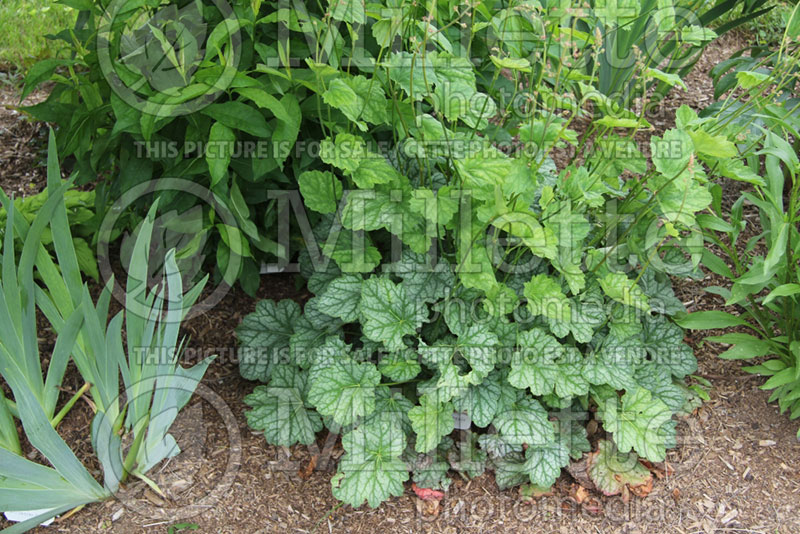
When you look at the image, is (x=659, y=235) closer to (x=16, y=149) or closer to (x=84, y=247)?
(x=84, y=247)

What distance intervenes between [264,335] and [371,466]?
0.57 m

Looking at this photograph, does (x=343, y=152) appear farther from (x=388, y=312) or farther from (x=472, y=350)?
(x=472, y=350)

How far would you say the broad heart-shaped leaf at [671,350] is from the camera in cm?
225

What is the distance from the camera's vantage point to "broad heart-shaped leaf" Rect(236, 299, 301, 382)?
88.1 inches

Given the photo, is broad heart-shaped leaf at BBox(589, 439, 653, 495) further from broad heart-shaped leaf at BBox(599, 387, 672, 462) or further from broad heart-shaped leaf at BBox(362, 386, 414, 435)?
broad heart-shaped leaf at BBox(362, 386, 414, 435)

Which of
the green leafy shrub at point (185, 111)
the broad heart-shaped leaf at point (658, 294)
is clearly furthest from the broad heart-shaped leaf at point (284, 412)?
the broad heart-shaped leaf at point (658, 294)

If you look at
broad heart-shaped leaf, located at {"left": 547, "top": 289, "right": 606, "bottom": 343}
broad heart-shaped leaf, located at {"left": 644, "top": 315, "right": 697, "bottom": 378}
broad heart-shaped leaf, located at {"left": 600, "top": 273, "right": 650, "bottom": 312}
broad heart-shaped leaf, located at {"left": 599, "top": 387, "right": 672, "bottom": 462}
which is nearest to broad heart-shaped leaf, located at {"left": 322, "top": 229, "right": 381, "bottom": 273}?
broad heart-shaped leaf, located at {"left": 547, "top": 289, "right": 606, "bottom": 343}

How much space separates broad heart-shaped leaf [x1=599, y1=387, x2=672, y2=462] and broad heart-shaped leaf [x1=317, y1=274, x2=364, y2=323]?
0.78 meters

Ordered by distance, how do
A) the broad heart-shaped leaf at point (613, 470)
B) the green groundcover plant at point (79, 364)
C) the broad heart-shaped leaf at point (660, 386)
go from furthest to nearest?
the broad heart-shaped leaf at point (660, 386) < the broad heart-shaped leaf at point (613, 470) < the green groundcover plant at point (79, 364)

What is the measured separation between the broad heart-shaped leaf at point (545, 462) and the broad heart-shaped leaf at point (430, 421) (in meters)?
0.24

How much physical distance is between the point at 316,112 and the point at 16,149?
1548 millimetres

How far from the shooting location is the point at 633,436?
6.57 ft

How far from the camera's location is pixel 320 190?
205 centimetres

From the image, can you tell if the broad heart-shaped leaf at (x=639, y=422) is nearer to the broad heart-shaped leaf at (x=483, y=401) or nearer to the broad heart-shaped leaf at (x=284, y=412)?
the broad heart-shaped leaf at (x=483, y=401)
